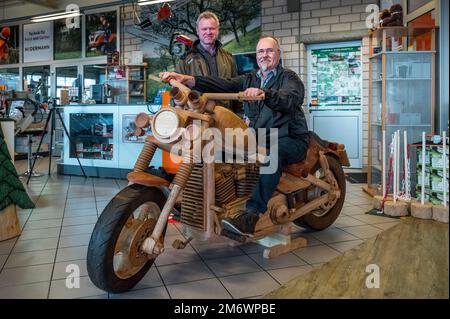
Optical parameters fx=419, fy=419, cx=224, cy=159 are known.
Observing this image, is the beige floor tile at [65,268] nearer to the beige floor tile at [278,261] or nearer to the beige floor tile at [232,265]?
the beige floor tile at [232,265]

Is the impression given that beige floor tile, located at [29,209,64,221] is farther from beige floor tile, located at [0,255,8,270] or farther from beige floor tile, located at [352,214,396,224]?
beige floor tile, located at [352,214,396,224]

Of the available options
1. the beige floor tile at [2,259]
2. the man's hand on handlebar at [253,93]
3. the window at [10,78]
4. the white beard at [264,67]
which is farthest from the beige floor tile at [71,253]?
the window at [10,78]

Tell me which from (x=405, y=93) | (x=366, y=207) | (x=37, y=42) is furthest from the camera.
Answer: (x=37, y=42)

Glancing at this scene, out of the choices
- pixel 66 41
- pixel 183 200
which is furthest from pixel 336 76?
pixel 66 41

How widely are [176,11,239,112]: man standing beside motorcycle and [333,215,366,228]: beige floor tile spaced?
1459mm

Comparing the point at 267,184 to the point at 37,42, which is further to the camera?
the point at 37,42

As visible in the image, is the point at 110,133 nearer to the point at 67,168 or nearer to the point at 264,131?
the point at 67,168

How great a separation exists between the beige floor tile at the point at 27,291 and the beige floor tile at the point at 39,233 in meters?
1.03

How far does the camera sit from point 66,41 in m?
10.2

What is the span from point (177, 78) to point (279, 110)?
633 millimetres

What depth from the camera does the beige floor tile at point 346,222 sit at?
3.63 metres

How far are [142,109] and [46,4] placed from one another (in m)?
6.05

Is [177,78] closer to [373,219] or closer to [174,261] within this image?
[174,261]

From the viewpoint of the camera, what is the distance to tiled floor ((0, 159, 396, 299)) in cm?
228
